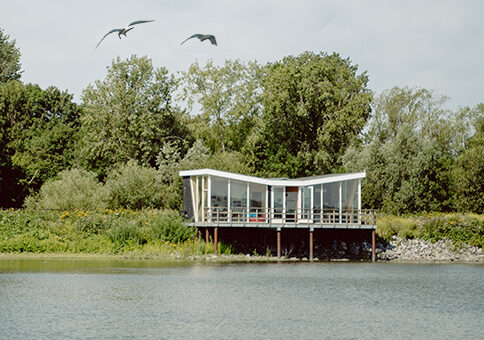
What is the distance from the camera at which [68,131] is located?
68625mm

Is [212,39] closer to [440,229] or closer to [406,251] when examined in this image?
[406,251]

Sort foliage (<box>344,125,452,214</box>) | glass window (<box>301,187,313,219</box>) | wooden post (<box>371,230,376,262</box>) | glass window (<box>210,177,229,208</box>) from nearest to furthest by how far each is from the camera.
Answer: glass window (<box>210,177,229,208</box>) → wooden post (<box>371,230,376,262</box>) → glass window (<box>301,187,313,219</box>) → foliage (<box>344,125,452,214</box>)

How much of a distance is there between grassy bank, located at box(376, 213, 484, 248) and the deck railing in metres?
2.33

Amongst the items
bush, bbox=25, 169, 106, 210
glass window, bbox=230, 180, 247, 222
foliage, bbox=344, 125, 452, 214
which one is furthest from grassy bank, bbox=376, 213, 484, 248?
bush, bbox=25, 169, 106, 210

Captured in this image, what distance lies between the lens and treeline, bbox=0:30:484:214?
182 ft

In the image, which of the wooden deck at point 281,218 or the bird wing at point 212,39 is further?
the wooden deck at point 281,218

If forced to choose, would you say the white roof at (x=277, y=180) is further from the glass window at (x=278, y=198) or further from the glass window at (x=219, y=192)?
the glass window at (x=278, y=198)

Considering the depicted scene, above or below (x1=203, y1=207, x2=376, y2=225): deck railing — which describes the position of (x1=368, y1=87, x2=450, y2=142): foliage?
above

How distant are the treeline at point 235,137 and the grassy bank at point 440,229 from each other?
8201 mm

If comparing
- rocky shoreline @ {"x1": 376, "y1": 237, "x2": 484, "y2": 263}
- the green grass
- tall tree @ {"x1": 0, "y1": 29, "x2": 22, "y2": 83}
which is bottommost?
rocky shoreline @ {"x1": 376, "y1": 237, "x2": 484, "y2": 263}

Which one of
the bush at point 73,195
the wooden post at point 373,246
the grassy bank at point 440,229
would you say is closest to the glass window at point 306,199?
the wooden post at point 373,246

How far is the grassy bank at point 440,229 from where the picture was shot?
45906 millimetres

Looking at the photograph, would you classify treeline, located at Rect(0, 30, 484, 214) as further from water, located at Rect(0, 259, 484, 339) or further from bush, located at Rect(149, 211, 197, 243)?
water, located at Rect(0, 259, 484, 339)

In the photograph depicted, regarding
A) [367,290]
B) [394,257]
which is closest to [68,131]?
[394,257]
